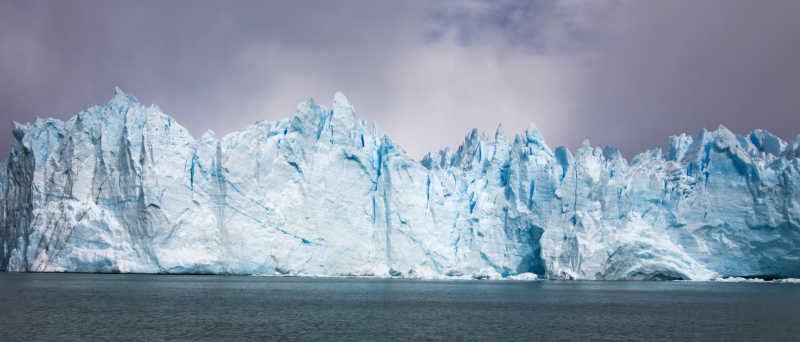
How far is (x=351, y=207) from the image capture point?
43.3 meters

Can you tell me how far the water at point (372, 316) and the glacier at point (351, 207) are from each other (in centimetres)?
1128

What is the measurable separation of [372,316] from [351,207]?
937 inches

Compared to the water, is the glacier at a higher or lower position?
higher

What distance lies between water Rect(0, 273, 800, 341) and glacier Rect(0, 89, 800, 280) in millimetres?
11276

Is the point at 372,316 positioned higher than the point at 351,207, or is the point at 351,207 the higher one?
the point at 351,207

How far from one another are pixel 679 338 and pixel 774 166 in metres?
32.0

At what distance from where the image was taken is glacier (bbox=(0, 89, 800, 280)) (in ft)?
130

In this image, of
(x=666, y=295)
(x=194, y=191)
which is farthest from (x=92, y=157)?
(x=666, y=295)

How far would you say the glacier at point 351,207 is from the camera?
3975 centimetres

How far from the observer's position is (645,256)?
131ft

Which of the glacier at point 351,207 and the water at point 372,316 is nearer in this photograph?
the water at point 372,316

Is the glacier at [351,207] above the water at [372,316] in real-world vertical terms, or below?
above

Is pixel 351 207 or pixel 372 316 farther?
pixel 351 207

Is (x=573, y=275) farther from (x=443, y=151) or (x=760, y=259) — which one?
(x=443, y=151)
